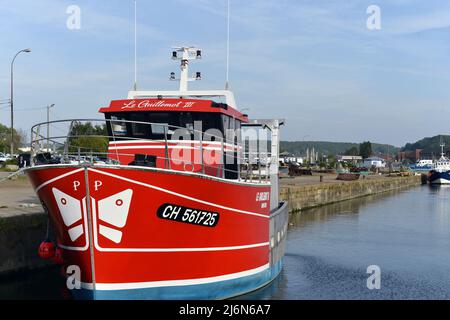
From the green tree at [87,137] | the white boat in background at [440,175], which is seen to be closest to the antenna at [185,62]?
the green tree at [87,137]

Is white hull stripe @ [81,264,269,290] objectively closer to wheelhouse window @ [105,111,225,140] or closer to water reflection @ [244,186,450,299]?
water reflection @ [244,186,450,299]

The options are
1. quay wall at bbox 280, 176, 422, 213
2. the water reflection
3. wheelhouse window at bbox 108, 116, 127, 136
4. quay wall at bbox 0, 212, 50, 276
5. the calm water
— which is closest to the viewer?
wheelhouse window at bbox 108, 116, 127, 136

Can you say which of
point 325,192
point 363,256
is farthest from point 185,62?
point 325,192

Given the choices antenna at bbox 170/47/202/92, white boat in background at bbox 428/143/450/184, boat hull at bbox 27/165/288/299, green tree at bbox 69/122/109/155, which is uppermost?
antenna at bbox 170/47/202/92

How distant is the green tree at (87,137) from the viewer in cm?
1071

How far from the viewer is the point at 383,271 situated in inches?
707

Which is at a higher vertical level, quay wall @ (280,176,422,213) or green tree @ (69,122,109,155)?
green tree @ (69,122,109,155)

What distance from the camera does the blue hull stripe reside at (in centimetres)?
988

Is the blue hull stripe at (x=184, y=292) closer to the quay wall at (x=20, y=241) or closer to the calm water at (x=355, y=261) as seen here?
the calm water at (x=355, y=261)

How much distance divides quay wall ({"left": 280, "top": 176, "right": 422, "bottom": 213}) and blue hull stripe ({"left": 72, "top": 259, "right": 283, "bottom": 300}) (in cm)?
2252

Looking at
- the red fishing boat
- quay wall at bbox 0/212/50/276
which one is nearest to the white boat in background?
the red fishing boat

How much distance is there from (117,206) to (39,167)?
1781 millimetres
